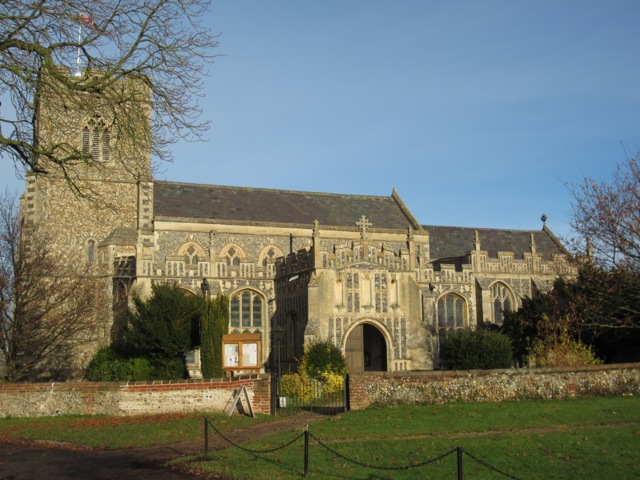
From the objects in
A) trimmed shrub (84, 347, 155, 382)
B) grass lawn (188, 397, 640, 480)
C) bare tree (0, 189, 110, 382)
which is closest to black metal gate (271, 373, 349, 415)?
grass lawn (188, 397, 640, 480)

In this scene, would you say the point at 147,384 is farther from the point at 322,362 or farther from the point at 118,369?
the point at 118,369

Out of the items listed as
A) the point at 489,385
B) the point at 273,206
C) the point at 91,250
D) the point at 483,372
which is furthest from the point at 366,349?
the point at 91,250

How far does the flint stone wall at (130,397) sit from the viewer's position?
2156cm

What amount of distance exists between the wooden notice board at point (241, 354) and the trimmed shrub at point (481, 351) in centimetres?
948

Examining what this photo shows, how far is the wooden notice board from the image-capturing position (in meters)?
24.9

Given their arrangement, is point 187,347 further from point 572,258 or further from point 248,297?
point 572,258

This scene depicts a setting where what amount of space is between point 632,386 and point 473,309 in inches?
717

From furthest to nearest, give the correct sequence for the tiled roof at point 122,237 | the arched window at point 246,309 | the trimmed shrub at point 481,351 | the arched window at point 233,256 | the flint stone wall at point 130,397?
the arched window at point 233,256 → the tiled roof at point 122,237 → the arched window at point 246,309 → the trimmed shrub at point 481,351 → the flint stone wall at point 130,397

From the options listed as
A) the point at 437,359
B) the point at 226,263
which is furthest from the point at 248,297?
the point at 437,359

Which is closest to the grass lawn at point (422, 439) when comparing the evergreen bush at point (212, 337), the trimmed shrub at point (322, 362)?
the trimmed shrub at point (322, 362)

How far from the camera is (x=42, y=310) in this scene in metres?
30.7

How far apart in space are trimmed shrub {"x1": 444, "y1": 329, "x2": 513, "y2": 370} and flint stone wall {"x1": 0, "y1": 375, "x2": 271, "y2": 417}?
35.7 ft

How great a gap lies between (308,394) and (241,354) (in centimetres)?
293

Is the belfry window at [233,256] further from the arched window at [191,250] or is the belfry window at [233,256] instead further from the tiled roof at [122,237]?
the tiled roof at [122,237]
